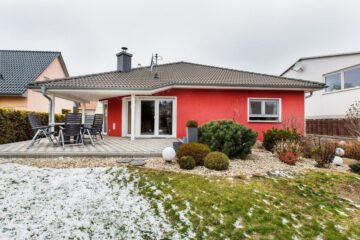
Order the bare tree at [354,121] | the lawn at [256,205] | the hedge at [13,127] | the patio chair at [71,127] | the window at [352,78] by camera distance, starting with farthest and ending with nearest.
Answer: the window at [352,78] < the bare tree at [354,121] < the hedge at [13,127] < the patio chair at [71,127] < the lawn at [256,205]

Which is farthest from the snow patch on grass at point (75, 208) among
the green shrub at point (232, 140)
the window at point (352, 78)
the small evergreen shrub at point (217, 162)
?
the window at point (352, 78)

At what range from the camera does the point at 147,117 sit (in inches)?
443

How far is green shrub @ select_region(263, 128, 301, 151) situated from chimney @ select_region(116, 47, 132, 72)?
31.8ft

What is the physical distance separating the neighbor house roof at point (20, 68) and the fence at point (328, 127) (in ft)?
64.5

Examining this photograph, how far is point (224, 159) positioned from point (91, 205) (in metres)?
3.38

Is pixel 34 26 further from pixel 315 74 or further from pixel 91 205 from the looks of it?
pixel 315 74

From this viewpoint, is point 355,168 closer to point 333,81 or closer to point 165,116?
point 165,116

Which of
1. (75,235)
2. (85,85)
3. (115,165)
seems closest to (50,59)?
(85,85)

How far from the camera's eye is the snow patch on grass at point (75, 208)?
296 cm

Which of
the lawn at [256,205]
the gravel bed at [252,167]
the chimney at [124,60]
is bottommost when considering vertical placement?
the lawn at [256,205]

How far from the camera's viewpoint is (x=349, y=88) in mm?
11625

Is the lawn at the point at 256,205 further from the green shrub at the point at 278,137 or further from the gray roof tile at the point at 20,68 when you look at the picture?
the gray roof tile at the point at 20,68

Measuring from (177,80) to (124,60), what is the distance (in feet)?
15.5

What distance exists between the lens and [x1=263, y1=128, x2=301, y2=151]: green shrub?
7844mm
